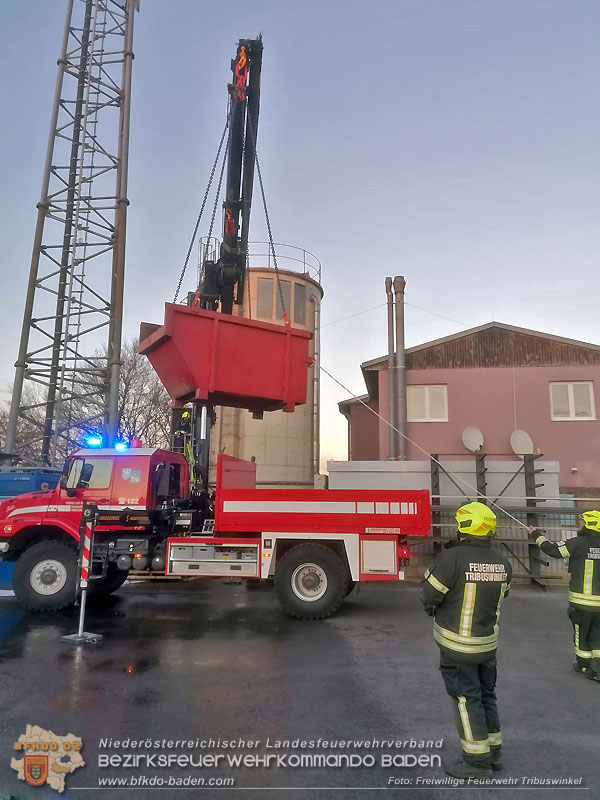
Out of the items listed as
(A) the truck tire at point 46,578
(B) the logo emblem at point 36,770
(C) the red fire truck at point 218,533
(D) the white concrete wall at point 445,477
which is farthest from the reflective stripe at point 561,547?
(D) the white concrete wall at point 445,477

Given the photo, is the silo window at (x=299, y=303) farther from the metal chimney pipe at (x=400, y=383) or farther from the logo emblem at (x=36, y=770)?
the logo emblem at (x=36, y=770)

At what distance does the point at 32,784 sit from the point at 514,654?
5439 mm

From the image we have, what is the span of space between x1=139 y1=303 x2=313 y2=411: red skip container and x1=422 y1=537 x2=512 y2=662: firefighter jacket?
240 inches

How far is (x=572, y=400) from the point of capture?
54.3 ft

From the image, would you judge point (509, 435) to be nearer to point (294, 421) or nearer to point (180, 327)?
point (294, 421)

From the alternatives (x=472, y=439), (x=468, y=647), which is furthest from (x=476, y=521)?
(x=472, y=439)

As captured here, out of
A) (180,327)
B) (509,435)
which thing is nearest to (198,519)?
(180,327)

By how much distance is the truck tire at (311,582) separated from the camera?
344 inches

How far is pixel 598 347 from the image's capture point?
16.5 meters

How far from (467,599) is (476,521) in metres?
0.52

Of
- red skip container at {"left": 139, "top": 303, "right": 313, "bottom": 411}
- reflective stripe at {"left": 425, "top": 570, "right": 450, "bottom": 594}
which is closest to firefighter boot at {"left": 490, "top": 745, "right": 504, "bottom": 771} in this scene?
reflective stripe at {"left": 425, "top": 570, "right": 450, "bottom": 594}

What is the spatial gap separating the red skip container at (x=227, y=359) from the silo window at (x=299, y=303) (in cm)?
1282

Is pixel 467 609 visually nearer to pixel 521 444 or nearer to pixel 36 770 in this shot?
pixel 36 770

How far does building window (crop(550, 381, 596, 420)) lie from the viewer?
16438mm
